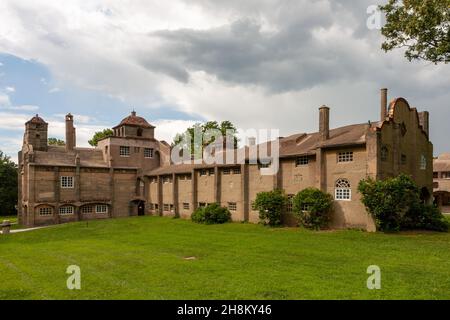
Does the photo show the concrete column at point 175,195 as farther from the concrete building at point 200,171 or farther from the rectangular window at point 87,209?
the rectangular window at point 87,209

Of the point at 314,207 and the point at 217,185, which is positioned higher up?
the point at 217,185

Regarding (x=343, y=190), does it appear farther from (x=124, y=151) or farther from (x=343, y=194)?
(x=124, y=151)

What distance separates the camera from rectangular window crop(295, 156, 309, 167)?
101 feet

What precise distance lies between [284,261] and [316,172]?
14.1 metres

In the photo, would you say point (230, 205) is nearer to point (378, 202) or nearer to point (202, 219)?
point (202, 219)

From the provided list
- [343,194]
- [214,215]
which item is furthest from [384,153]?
[214,215]

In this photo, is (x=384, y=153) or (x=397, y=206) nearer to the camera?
(x=397, y=206)

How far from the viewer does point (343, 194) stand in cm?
2762

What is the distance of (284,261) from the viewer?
16.4 meters

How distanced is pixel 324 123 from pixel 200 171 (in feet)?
54.5

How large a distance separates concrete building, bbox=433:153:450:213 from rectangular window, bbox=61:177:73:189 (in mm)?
54227

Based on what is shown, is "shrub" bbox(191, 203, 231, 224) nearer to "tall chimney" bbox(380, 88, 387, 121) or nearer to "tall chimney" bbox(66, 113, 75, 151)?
"tall chimney" bbox(380, 88, 387, 121)

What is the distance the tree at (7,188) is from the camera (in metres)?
66.0
